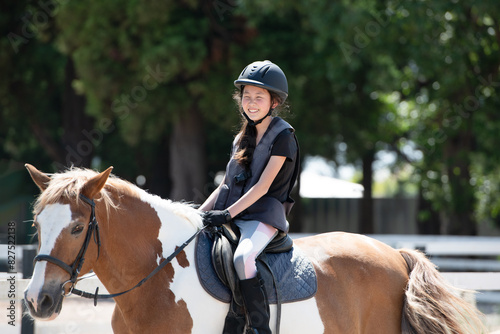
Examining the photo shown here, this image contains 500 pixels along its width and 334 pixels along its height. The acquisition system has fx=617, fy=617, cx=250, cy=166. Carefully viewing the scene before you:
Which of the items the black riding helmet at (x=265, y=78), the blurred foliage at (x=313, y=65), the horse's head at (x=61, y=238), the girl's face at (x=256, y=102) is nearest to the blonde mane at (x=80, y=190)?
the horse's head at (x=61, y=238)

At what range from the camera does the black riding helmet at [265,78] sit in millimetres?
3930

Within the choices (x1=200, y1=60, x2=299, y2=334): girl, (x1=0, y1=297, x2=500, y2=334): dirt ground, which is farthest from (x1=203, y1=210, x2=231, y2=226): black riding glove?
(x1=0, y1=297, x2=500, y2=334): dirt ground

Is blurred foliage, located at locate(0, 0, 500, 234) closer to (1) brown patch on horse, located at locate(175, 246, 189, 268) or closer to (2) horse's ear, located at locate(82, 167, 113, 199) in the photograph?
(1) brown patch on horse, located at locate(175, 246, 189, 268)

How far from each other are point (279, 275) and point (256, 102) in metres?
1.11

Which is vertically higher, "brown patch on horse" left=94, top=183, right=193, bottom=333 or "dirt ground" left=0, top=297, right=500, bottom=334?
"brown patch on horse" left=94, top=183, right=193, bottom=333

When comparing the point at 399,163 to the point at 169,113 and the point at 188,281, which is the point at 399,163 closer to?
the point at 169,113

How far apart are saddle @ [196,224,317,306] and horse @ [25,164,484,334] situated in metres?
0.06

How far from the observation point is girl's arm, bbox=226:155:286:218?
3.77 meters

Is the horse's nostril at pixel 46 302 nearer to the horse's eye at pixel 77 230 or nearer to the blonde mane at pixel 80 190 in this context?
the horse's eye at pixel 77 230

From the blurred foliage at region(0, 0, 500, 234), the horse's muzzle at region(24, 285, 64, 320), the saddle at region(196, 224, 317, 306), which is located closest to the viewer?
the horse's muzzle at region(24, 285, 64, 320)

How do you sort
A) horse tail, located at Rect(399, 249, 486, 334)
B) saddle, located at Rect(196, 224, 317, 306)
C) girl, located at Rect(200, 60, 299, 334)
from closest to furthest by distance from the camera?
saddle, located at Rect(196, 224, 317, 306) < girl, located at Rect(200, 60, 299, 334) < horse tail, located at Rect(399, 249, 486, 334)

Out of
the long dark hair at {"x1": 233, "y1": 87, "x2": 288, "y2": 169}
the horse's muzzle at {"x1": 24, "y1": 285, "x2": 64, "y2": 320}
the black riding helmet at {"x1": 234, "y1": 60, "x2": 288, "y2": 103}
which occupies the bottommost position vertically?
the horse's muzzle at {"x1": 24, "y1": 285, "x2": 64, "y2": 320}

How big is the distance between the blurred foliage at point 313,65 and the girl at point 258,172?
8.18m

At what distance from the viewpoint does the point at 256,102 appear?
Result: 13.1 feet
